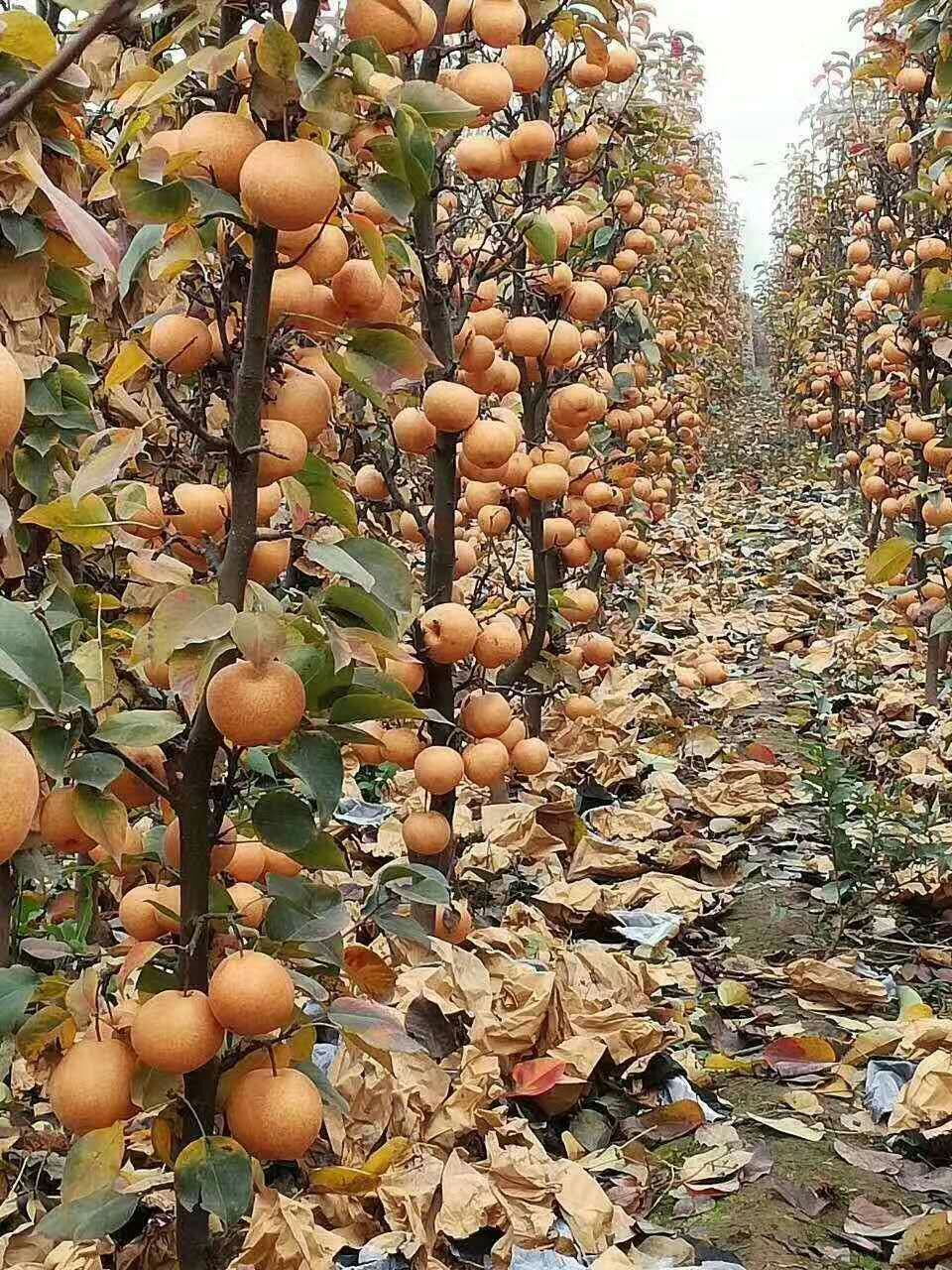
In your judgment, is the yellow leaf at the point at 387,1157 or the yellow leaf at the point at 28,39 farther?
the yellow leaf at the point at 387,1157

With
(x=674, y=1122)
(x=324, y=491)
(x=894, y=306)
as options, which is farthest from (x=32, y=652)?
(x=894, y=306)

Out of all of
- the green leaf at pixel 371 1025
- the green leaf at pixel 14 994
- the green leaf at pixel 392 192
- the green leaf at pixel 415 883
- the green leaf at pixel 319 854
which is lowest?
the green leaf at pixel 371 1025

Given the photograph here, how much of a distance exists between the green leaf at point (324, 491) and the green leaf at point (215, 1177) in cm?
71

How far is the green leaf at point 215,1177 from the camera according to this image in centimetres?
125

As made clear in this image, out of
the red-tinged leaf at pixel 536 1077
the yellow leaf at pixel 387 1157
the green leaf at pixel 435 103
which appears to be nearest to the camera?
the green leaf at pixel 435 103

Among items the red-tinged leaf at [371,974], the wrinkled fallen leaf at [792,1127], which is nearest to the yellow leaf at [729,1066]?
the wrinkled fallen leaf at [792,1127]

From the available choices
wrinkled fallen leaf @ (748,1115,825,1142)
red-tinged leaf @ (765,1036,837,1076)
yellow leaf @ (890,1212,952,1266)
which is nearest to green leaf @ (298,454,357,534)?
yellow leaf @ (890,1212,952,1266)

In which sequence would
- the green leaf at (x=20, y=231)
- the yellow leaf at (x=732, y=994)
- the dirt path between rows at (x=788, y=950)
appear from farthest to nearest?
the yellow leaf at (x=732, y=994), the dirt path between rows at (x=788, y=950), the green leaf at (x=20, y=231)

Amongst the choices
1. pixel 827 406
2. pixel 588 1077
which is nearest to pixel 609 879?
pixel 588 1077

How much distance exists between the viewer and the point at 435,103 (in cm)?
133

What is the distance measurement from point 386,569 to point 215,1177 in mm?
683

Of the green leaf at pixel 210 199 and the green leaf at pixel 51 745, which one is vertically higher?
the green leaf at pixel 210 199

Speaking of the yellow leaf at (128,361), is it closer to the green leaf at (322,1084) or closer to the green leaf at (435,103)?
the green leaf at (435,103)

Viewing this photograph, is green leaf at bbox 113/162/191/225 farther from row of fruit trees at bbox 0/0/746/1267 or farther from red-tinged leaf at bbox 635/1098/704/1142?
red-tinged leaf at bbox 635/1098/704/1142
